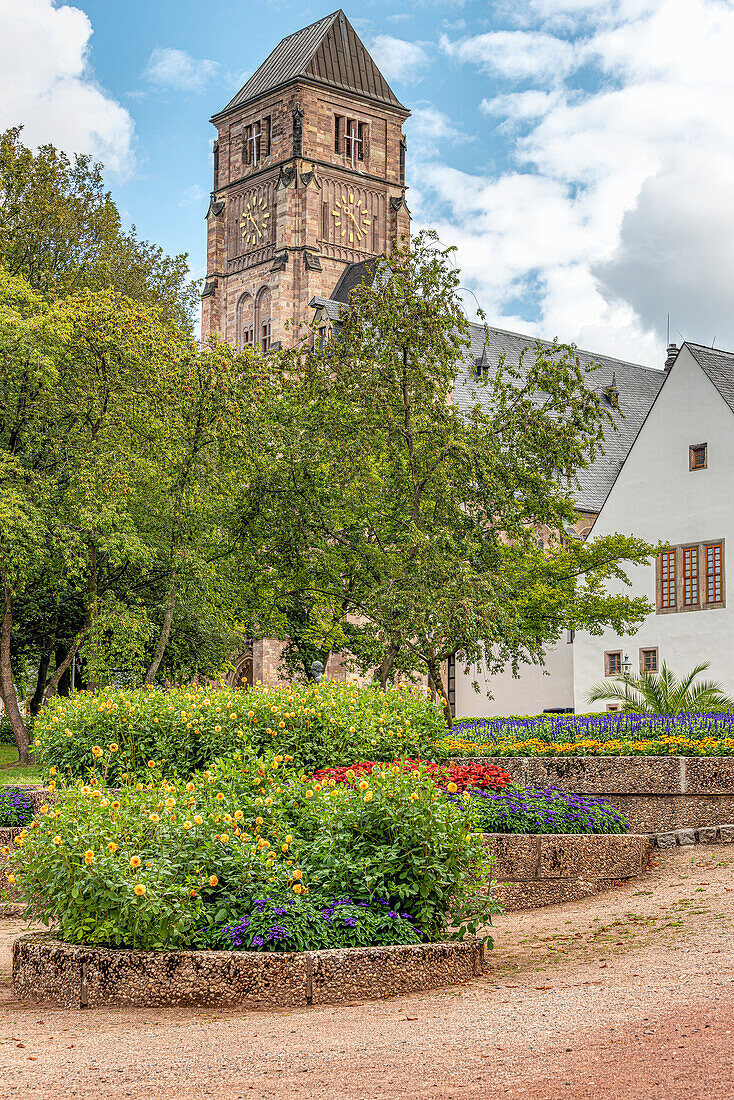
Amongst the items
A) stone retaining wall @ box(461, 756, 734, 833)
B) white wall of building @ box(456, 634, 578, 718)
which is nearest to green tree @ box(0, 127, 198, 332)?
white wall of building @ box(456, 634, 578, 718)

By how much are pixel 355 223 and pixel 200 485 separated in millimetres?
45242

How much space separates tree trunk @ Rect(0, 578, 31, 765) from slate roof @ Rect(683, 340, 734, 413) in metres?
18.9

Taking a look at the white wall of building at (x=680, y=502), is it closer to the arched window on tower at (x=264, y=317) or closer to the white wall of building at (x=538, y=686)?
the white wall of building at (x=538, y=686)

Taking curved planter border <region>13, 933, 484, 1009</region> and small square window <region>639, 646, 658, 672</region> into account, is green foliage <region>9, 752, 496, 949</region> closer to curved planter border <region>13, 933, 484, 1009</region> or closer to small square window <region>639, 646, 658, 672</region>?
curved planter border <region>13, 933, 484, 1009</region>

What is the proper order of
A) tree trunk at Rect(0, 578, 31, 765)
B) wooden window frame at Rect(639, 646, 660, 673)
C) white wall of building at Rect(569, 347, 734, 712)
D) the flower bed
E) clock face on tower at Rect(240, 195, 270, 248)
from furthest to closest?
clock face on tower at Rect(240, 195, 270, 248)
wooden window frame at Rect(639, 646, 660, 673)
white wall of building at Rect(569, 347, 734, 712)
tree trunk at Rect(0, 578, 31, 765)
the flower bed

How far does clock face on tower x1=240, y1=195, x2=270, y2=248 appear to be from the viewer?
6819cm

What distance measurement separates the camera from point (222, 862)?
804 centimetres

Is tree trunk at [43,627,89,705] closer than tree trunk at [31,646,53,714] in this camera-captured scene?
Yes

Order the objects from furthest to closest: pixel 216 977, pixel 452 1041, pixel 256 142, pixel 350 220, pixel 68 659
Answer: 1. pixel 256 142
2. pixel 350 220
3. pixel 68 659
4. pixel 216 977
5. pixel 452 1041

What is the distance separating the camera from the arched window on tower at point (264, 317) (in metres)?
66.0

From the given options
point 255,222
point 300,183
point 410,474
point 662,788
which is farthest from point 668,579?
point 255,222

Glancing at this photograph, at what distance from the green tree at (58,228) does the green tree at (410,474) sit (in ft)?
33.4

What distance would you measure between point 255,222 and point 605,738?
5733cm

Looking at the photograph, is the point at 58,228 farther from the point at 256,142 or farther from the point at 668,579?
the point at 256,142
